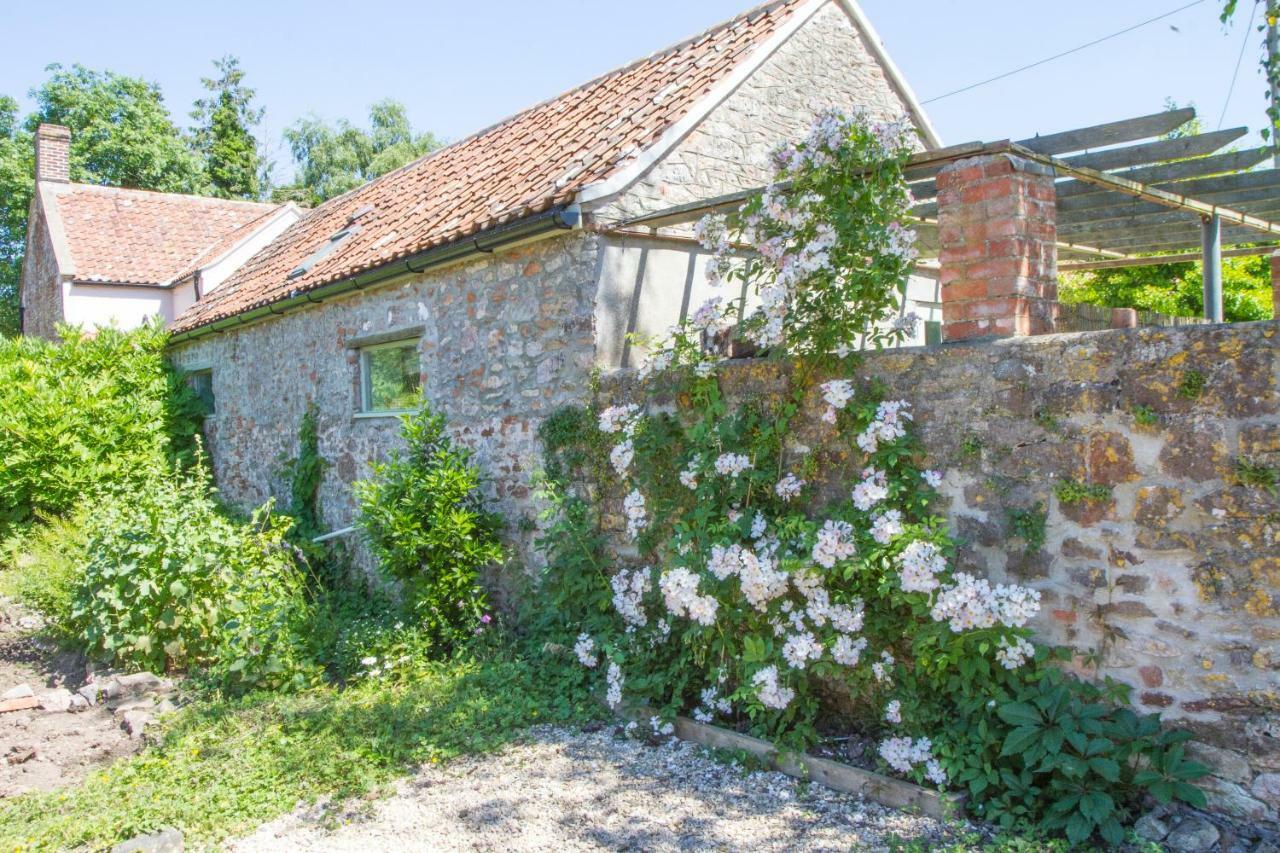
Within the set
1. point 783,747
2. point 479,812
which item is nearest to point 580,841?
point 479,812

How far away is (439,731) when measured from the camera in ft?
16.6

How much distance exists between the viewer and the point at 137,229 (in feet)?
65.3

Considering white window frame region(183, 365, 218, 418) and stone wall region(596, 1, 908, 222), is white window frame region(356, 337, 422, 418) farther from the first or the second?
white window frame region(183, 365, 218, 418)

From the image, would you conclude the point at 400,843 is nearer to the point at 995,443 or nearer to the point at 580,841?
the point at 580,841

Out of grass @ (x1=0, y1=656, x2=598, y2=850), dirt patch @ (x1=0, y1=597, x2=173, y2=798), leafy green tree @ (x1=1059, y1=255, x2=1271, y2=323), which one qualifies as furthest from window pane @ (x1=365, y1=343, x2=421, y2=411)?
leafy green tree @ (x1=1059, y1=255, x2=1271, y2=323)

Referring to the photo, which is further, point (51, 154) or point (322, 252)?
point (51, 154)

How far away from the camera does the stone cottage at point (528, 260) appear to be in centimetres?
637

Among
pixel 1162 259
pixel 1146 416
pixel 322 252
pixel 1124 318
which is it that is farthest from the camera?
pixel 322 252

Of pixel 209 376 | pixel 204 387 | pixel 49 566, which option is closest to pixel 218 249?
pixel 204 387

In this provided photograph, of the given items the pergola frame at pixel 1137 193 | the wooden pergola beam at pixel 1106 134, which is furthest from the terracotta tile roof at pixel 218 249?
the wooden pergola beam at pixel 1106 134

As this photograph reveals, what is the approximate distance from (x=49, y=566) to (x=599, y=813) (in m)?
8.12

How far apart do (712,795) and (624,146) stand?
4554mm

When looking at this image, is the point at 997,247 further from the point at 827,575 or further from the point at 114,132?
the point at 114,132

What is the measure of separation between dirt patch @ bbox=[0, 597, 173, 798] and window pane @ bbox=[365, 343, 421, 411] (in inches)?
118
